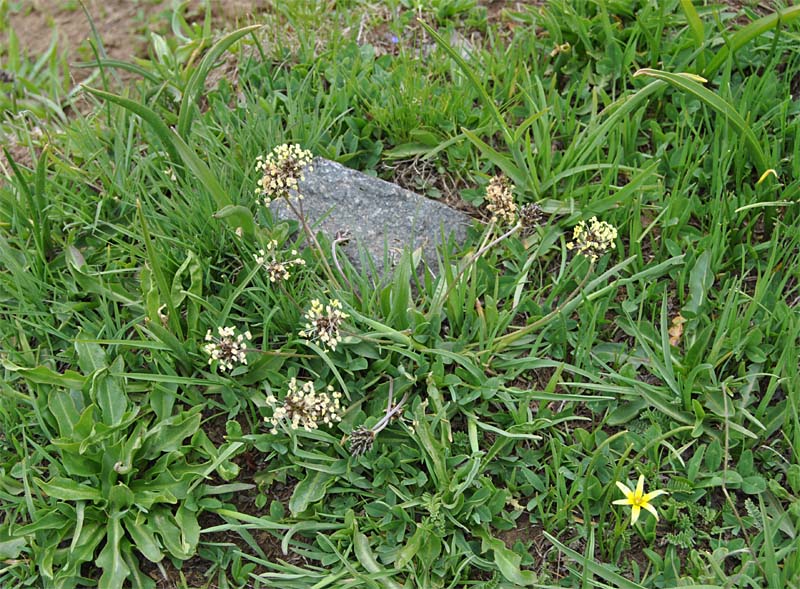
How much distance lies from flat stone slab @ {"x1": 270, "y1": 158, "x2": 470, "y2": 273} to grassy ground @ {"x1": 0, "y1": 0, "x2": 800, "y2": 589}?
116 mm

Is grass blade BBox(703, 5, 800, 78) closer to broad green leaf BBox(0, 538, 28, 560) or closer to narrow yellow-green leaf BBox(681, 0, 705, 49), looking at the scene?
narrow yellow-green leaf BBox(681, 0, 705, 49)

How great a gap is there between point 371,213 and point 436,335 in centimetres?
60

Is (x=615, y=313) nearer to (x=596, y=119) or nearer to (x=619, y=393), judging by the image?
(x=619, y=393)

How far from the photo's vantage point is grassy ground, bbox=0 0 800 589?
7.68 ft

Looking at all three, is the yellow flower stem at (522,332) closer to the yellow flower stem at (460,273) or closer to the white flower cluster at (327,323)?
the yellow flower stem at (460,273)

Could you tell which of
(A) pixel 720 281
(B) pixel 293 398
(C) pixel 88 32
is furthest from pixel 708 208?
(C) pixel 88 32

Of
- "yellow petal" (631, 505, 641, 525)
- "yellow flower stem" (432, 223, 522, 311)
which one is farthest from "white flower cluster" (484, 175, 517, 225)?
"yellow petal" (631, 505, 641, 525)

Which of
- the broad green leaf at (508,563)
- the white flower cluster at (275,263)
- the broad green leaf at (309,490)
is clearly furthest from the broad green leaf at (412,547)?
the white flower cluster at (275,263)

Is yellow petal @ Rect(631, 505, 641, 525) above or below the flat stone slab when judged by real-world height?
below

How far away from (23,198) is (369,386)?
59.7 inches

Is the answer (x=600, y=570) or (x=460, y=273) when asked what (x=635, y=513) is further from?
(x=460, y=273)

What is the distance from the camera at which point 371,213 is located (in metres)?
2.94

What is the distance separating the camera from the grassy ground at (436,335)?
2340 millimetres

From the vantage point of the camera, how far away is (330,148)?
3.06 metres
